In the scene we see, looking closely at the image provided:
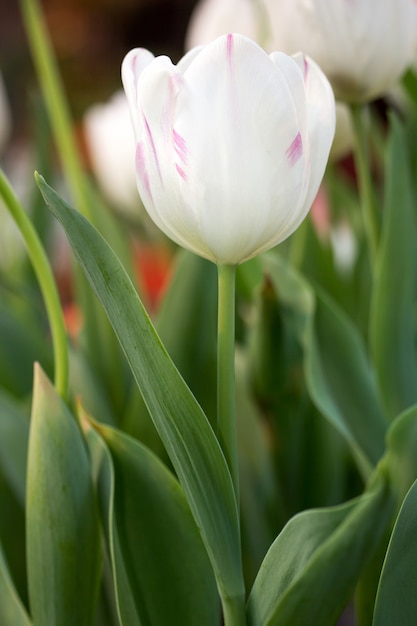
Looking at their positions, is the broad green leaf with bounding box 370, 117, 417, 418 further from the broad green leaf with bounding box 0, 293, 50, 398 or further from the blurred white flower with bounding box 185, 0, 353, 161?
the broad green leaf with bounding box 0, 293, 50, 398

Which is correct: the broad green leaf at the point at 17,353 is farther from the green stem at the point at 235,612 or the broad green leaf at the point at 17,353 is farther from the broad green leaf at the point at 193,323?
the green stem at the point at 235,612

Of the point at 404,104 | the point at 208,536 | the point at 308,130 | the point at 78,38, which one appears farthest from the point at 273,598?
the point at 78,38

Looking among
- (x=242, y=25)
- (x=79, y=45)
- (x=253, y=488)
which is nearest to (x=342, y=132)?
(x=242, y=25)

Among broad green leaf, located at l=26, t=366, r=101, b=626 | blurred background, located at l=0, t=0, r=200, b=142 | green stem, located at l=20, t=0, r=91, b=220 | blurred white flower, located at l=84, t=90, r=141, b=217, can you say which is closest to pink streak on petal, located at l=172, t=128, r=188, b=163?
broad green leaf, located at l=26, t=366, r=101, b=626

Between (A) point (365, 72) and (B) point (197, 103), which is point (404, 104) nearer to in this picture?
(A) point (365, 72)

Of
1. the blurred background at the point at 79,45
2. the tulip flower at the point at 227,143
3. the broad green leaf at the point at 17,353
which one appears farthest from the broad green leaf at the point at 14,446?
the blurred background at the point at 79,45
